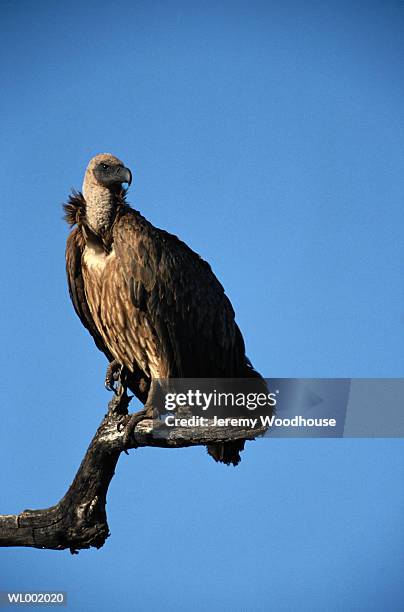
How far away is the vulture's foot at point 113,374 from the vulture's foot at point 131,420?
101 centimetres

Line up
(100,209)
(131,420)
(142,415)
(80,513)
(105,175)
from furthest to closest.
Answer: (105,175), (100,209), (142,415), (131,420), (80,513)

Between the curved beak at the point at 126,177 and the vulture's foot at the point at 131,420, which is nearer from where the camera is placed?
the vulture's foot at the point at 131,420

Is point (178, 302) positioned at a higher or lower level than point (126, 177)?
lower

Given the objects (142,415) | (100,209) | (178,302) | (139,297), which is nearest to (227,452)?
(142,415)

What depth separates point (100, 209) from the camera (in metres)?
10.4

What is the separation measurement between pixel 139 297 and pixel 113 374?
92 centimetres

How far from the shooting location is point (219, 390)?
10.4 meters

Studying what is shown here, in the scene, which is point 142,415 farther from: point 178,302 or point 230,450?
point 178,302

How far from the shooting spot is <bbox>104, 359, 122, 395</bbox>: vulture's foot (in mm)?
10555

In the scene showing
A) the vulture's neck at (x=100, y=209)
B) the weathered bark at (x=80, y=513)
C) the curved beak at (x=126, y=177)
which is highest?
the curved beak at (x=126, y=177)

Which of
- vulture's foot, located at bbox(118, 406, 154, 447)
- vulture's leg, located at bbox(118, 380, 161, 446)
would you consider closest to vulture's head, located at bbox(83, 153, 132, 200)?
vulture's leg, located at bbox(118, 380, 161, 446)

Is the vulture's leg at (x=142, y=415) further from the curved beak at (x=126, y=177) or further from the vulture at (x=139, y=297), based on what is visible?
the curved beak at (x=126, y=177)

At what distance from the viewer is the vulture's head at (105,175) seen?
10.5 meters

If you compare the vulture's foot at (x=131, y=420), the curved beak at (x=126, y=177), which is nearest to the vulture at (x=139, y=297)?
the curved beak at (x=126, y=177)
